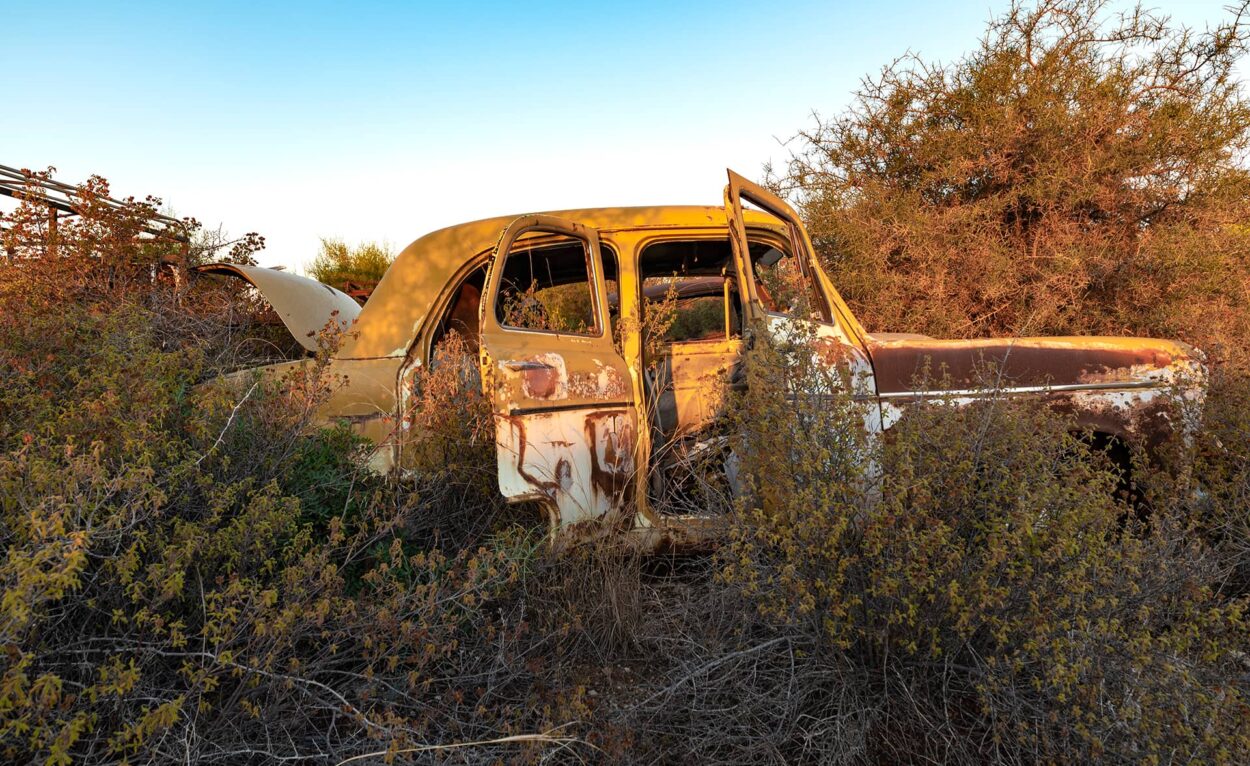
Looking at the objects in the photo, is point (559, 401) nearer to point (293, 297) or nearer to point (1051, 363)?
point (1051, 363)

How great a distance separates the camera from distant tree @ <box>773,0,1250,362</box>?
7445mm

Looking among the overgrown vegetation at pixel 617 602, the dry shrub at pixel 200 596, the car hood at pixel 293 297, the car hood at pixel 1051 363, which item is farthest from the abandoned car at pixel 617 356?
the car hood at pixel 293 297

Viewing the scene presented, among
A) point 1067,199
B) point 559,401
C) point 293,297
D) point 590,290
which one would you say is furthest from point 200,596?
point 1067,199

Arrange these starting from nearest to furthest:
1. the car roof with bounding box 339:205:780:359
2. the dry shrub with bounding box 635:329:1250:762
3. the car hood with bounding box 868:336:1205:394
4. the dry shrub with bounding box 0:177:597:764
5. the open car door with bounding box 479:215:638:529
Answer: the dry shrub with bounding box 0:177:597:764 → the dry shrub with bounding box 635:329:1250:762 → the open car door with bounding box 479:215:638:529 → the car hood with bounding box 868:336:1205:394 → the car roof with bounding box 339:205:780:359

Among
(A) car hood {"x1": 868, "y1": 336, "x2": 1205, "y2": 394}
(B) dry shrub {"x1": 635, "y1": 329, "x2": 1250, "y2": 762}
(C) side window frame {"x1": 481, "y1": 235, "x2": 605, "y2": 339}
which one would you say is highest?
(C) side window frame {"x1": 481, "y1": 235, "x2": 605, "y2": 339}

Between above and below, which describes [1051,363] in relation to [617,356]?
below

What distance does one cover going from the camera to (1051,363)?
3273 millimetres

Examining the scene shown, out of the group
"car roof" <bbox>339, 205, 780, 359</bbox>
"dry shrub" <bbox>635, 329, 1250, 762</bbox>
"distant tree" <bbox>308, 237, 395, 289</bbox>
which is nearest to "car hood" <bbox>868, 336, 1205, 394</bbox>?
"dry shrub" <bbox>635, 329, 1250, 762</bbox>

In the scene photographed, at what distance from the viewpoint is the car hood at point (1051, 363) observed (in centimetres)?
326

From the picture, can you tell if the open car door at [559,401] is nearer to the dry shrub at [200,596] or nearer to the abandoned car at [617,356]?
the abandoned car at [617,356]

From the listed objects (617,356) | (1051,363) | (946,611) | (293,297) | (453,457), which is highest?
(293,297)

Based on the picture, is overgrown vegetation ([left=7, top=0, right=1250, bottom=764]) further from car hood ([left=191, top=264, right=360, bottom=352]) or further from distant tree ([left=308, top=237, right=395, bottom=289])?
distant tree ([left=308, top=237, right=395, bottom=289])

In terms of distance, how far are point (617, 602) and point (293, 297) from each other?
3669mm

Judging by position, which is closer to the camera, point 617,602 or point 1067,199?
point 617,602
